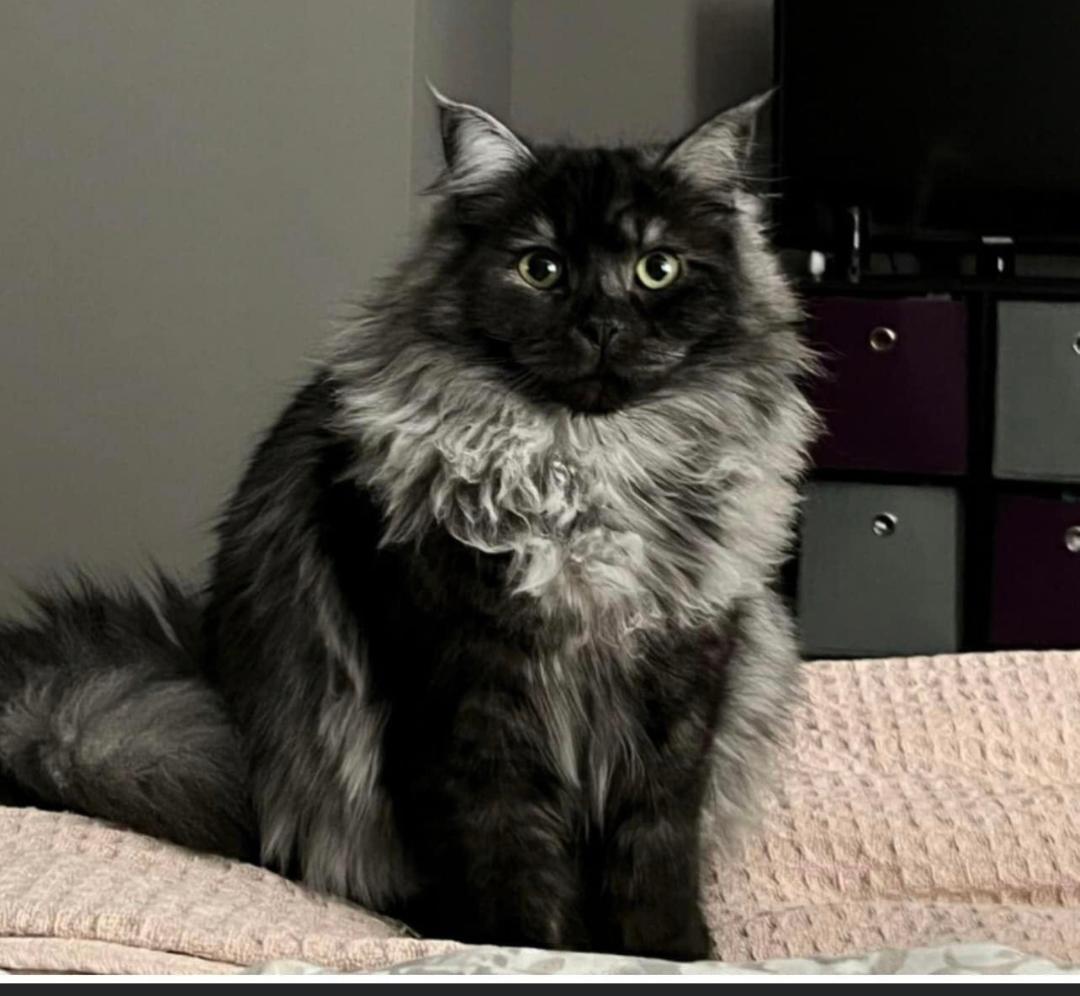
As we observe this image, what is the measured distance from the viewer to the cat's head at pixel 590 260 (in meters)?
1.26

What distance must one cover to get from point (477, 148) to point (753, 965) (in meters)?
0.72

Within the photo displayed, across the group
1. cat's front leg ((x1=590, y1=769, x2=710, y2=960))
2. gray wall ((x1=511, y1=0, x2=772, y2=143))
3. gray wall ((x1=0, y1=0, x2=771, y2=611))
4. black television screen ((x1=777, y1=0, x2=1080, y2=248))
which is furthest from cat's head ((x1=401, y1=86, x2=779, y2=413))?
gray wall ((x1=511, y1=0, x2=772, y2=143))

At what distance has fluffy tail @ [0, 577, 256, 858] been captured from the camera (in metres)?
1.28

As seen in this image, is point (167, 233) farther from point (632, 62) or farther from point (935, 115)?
point (935, 115)

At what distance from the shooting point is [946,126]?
326 cm

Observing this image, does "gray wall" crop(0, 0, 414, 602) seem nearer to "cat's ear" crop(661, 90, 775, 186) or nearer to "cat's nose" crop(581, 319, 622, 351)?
"cat's ear" crop(661, 90, 775, 186)

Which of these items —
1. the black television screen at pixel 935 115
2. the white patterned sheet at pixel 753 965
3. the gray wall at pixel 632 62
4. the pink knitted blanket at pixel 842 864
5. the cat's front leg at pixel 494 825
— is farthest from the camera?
the gray wall at pixel 632 62

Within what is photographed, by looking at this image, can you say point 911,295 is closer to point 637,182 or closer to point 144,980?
point 637,182

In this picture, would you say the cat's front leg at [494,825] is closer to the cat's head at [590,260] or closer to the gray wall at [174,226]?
the cat's head at [590,260]

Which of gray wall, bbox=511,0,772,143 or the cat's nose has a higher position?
gray wall, bbox=511,0,772,143

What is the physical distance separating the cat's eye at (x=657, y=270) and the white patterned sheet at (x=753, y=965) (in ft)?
1.92

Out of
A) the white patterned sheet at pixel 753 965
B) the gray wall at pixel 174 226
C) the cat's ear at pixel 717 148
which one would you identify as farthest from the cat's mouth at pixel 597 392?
the gray wall at pixel 174 226

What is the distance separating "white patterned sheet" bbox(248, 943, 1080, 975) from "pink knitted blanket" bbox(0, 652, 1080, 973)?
0.16m

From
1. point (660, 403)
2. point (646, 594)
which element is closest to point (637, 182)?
point (660, 403)
